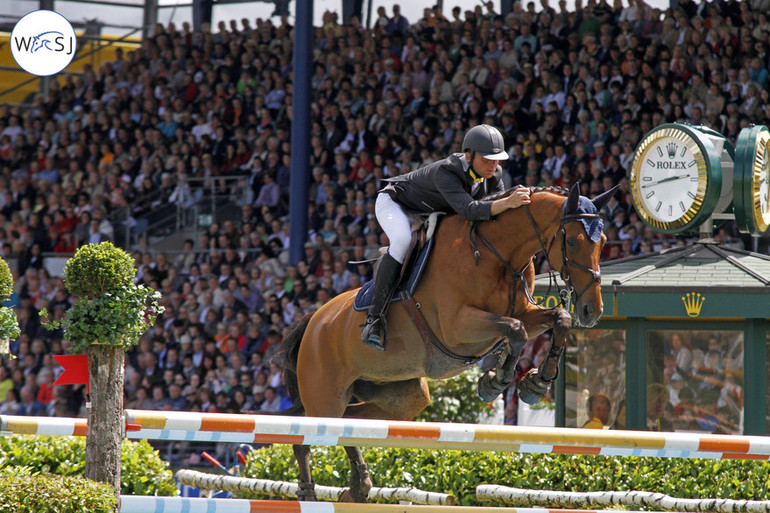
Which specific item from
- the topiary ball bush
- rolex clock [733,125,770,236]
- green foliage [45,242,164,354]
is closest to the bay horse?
green foliage [45,242,164,354]

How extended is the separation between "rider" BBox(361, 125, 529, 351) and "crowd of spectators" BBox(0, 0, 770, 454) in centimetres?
572

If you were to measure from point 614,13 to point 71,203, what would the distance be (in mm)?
9571

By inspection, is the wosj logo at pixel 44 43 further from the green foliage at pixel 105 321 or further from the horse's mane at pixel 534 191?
the green foliage at pixel 105 321

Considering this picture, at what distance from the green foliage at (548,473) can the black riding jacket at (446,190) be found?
196 centimetres

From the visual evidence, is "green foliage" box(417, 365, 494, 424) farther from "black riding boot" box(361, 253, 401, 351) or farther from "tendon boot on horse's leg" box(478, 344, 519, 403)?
"tendon boot on horse's leg" box(478, 344, 519, 403)

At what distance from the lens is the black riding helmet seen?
5.87m

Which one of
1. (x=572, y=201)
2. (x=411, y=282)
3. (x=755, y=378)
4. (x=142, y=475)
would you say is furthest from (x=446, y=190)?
(x=755, y=378)

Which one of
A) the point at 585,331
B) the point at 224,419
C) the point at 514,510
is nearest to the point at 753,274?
the point at 585,331

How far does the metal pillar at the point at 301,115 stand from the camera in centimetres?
1466

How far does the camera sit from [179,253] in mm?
15883

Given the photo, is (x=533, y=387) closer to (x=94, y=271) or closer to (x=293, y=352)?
(x=293, y=352)

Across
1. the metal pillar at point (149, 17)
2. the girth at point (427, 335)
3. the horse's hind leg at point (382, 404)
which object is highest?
the metal pillar at point (149, 17)

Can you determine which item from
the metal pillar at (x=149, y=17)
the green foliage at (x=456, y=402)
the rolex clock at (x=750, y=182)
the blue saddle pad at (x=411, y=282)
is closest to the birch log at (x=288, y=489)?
the blue saddle pad at (x=411, y=282)

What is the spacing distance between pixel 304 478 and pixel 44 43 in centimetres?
1285
